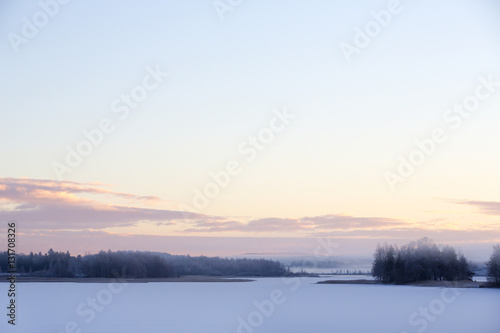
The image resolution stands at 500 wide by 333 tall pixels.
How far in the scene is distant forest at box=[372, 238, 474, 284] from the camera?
74688 mm

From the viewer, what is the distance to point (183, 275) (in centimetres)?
11838

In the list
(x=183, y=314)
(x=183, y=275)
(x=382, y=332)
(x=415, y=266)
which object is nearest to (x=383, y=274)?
(x=415, y=266)

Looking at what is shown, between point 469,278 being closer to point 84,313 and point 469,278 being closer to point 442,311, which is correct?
point 442,311

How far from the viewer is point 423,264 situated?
76625 mm

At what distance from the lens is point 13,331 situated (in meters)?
24.5

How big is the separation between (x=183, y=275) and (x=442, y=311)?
87.4m

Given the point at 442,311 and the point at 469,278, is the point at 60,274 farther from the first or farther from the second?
the point at 442,311

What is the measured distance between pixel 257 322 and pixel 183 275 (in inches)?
3635

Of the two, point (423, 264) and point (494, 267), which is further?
point (423, 264)

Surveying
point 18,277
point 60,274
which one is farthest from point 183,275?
point 18,277

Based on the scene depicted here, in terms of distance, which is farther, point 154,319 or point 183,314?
point 183,314

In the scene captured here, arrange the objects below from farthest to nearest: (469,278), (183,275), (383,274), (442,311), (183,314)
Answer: (183,275) < (383,274) < (469,278) < (442,311) < (183,314)

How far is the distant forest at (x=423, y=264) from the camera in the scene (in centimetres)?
7469

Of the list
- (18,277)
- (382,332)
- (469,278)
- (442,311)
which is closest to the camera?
(382,332)
